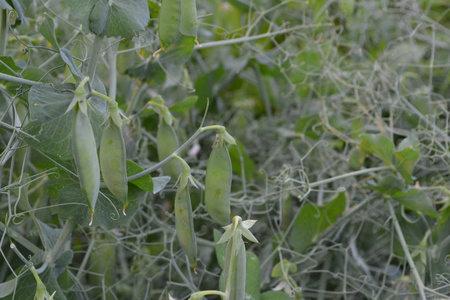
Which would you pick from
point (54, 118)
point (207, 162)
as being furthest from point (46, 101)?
point (207, 162)

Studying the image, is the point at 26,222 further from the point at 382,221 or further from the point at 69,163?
the point at 382,221

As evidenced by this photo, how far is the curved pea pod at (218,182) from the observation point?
1.99 feet

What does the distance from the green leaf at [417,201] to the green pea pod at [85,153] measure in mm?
558

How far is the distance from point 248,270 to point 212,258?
262 mm

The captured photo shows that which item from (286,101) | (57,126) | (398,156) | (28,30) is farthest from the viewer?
(286,101)

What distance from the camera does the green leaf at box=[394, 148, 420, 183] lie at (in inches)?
34.3

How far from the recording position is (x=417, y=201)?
89 centimetres

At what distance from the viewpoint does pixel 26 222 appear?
925mm

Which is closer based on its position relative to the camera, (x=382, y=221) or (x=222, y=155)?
(x=222, y=155)

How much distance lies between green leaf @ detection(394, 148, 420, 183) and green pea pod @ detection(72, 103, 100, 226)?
543 mm

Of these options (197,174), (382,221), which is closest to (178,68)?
(197,174)

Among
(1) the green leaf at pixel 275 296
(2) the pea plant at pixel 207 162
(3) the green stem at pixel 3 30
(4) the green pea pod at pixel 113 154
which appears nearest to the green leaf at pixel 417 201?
(2) the pea plant at pixel 207 162

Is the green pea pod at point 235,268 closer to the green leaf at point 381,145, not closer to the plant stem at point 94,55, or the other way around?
the plant stem at point 94,55

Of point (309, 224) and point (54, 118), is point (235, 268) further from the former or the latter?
point (309, 224)
